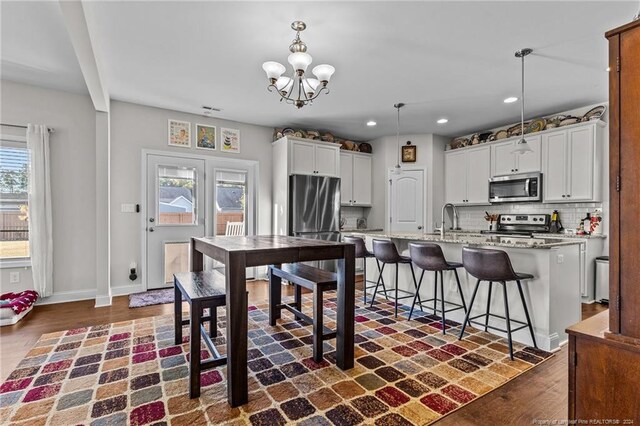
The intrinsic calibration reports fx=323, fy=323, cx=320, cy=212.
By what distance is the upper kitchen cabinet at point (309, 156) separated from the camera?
16.9ft

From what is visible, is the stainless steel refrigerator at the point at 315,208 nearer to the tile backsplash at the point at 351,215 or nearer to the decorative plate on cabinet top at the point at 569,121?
the tile backsplash at the point at 351,215

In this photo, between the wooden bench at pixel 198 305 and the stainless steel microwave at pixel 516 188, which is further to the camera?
the stainless steel microwave at pixel 516 188

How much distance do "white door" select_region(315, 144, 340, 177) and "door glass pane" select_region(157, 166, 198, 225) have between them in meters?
1.97

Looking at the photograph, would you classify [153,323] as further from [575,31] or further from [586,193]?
[586,193]

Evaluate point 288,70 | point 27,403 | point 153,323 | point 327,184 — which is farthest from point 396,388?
point 327,184

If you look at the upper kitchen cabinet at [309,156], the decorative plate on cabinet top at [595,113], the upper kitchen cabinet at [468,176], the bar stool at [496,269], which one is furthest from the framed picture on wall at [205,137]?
the decorative plate on cabinet top at [595,113]

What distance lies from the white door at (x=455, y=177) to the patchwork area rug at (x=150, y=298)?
16.0 ft

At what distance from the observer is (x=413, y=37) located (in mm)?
2725

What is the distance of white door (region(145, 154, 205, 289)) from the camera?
4531mm

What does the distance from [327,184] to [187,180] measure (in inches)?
85.9

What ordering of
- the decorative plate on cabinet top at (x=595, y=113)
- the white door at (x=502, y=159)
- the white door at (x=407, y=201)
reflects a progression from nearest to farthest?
the decorative plate on cabinet top at (x=595, y=113) → the white door at (x=502, y=159) → the white door at (x=407, y=201)

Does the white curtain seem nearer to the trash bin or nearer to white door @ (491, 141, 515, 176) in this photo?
white door @ (491, 141, 515, 176)

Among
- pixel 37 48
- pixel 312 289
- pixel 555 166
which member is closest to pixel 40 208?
pixel 37 48

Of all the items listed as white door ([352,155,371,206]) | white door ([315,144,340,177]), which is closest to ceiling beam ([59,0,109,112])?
white door ([315,144,340,177])
